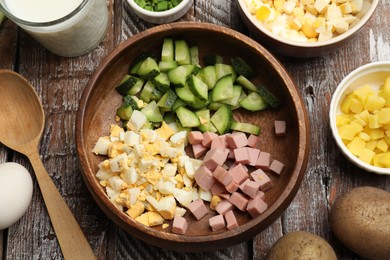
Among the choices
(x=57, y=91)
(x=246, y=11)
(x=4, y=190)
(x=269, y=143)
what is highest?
(x=246, y=11)

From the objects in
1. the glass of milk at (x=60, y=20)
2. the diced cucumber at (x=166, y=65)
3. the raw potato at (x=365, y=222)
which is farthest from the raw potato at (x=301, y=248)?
the glass of milk at (x=60, y=20)

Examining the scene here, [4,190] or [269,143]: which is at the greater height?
[269,143]

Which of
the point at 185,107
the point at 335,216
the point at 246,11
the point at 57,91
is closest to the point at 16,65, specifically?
the point at 57,91

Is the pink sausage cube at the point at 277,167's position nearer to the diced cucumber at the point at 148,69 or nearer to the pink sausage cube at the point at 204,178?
the pink sausage cube at the point at 204,178

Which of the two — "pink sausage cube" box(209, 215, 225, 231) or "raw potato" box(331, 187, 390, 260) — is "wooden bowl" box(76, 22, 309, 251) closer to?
"pink sausage cube" box(209, 215, 225, 231)

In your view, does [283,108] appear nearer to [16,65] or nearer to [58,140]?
[58,140]

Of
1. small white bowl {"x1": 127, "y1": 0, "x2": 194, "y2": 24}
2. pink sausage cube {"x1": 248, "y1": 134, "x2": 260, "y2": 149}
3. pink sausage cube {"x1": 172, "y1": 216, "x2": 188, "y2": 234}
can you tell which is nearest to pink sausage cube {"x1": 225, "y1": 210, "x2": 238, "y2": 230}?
pink sausage cube {"x1": 172, "y1": 216, "x2": 188, "y2": 234}

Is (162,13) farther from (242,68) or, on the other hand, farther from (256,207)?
(256,207)

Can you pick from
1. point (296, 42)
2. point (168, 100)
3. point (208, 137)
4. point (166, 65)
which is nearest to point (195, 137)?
point (208, 137)
